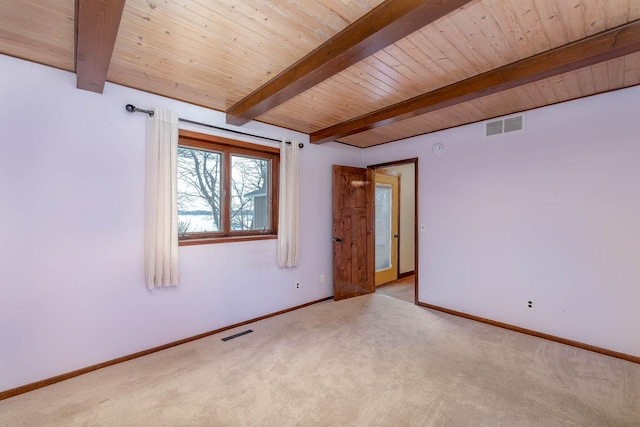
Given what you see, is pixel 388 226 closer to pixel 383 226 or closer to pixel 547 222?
pixel 383 226

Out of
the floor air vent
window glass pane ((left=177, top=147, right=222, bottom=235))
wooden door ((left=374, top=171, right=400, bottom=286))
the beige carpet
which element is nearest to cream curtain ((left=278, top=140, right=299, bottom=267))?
window glass pane ((left=177, top=147, right=222, bottom=235))

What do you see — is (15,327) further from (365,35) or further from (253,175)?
(365,35)

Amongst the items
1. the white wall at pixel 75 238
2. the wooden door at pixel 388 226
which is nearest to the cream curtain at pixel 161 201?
the white wall at pixel 75 238

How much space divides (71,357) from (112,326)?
33 cm

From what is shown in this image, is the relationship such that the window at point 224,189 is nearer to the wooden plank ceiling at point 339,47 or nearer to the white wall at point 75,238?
the white wall at point 75,238

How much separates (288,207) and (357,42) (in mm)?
2275

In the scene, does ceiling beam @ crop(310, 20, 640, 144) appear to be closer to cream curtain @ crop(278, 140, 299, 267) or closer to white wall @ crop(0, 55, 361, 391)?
cream curtain @ crop(278, 140, 299, 267)

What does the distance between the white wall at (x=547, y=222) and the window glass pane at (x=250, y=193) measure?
7.46 feet

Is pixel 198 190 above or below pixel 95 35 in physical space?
below

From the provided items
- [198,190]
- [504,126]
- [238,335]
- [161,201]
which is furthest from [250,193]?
[504,126]

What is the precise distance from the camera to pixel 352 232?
4500 millimetres

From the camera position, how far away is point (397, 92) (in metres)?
2.73

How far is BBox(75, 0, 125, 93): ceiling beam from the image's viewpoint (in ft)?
4.70

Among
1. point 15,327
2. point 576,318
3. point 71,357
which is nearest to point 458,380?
point 576,318
